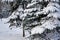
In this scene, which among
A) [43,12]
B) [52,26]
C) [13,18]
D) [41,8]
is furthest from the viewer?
[13,18]

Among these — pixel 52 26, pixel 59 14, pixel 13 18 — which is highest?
pixel 59 14

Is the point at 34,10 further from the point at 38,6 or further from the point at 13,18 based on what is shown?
the point at 13,18

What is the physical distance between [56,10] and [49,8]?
379mm

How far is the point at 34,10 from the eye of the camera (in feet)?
28.9

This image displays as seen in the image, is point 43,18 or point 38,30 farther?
point 43,18

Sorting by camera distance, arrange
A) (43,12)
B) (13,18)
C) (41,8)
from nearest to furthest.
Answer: (43,12) < (41,8) < (13,18)

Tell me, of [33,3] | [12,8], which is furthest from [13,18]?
[33,3]

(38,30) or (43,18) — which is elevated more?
(43,18)

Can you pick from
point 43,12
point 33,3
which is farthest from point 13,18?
point 43,12

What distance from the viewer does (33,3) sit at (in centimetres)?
897

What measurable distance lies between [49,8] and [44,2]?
97cm

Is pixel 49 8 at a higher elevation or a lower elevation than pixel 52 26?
higher

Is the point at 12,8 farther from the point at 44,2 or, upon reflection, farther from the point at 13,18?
the point at 44,2

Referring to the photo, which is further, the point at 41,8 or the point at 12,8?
the point at 12,8
